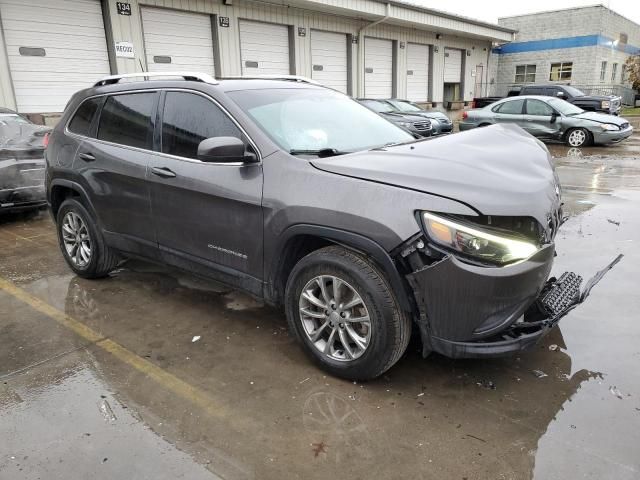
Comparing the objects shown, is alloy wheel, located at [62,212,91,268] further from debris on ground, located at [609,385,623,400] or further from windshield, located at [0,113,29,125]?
debris on ground, located at [609,385,623,400]

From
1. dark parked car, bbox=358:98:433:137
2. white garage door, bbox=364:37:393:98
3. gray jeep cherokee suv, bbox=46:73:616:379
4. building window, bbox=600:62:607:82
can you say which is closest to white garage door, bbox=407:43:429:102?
white garage door, bbox=364:37:393:98

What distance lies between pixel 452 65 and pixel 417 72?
155 inches

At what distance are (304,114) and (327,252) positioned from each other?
48.6 inches

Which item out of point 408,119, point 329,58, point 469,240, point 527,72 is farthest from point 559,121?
point 527,72

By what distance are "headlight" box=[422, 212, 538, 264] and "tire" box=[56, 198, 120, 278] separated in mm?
3159

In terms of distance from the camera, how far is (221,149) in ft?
10.3

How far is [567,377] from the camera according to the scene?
3.13 m

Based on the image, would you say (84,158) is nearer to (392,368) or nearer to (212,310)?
(212,310)

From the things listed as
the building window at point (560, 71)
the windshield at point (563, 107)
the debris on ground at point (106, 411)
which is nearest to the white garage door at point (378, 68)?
the windshield at point (563, 107)

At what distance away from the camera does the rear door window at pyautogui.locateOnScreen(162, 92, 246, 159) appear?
3551 millimetres

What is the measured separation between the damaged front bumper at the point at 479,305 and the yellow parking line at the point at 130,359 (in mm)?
1278

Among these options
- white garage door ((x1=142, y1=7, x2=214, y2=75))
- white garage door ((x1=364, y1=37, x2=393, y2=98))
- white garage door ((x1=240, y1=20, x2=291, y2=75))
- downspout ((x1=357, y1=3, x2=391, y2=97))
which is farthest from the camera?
white garage door ((x1=364, y1=37, x2=393, y2=98))

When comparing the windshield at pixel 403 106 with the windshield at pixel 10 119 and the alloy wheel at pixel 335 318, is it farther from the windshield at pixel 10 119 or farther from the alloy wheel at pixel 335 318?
the alloy wheel at pixel 335 318

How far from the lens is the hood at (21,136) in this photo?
692 centimetres
